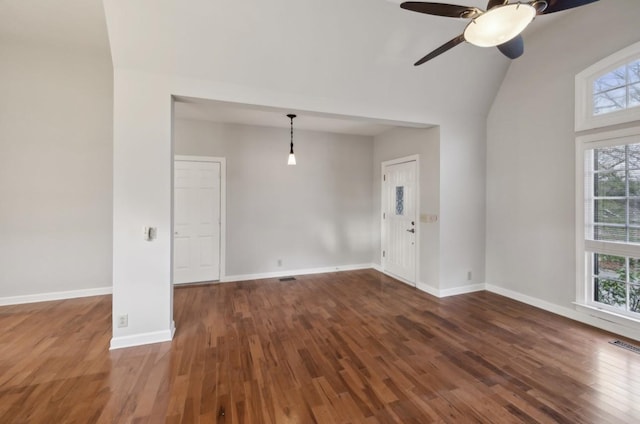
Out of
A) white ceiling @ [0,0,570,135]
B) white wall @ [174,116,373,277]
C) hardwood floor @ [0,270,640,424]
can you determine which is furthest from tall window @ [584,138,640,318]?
white wall @ [174,116,373,277]

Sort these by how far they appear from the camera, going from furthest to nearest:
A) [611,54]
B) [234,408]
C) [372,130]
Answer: [372,130]
[611,54]
[234,408]

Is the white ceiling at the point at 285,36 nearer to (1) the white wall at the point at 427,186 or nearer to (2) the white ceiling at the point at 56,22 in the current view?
(2) the white ceiling at the point at 56,22

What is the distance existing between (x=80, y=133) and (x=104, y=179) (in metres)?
0.71

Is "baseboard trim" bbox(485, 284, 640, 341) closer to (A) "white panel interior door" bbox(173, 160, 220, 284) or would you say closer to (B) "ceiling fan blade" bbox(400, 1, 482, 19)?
(B) "ceiling fan blade" bbox(400, 1, 482, 19)

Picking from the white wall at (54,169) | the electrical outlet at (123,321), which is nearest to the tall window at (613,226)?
the electrical outlet at (123,321)

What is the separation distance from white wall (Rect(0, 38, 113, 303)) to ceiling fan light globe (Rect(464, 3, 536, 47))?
4.62m

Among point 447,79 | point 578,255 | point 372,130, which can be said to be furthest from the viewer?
point 372,130

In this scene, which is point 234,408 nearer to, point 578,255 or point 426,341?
point 426,341

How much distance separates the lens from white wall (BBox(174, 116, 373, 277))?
487cm

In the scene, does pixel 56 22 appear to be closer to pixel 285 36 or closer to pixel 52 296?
pixel 285 36

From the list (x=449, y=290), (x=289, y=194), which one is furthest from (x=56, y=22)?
(x=449, y=290)

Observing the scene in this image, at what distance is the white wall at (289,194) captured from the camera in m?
4.87

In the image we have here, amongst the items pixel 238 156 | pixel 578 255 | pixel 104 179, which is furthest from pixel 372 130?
pixel 104 179

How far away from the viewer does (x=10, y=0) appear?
2.71 meters
